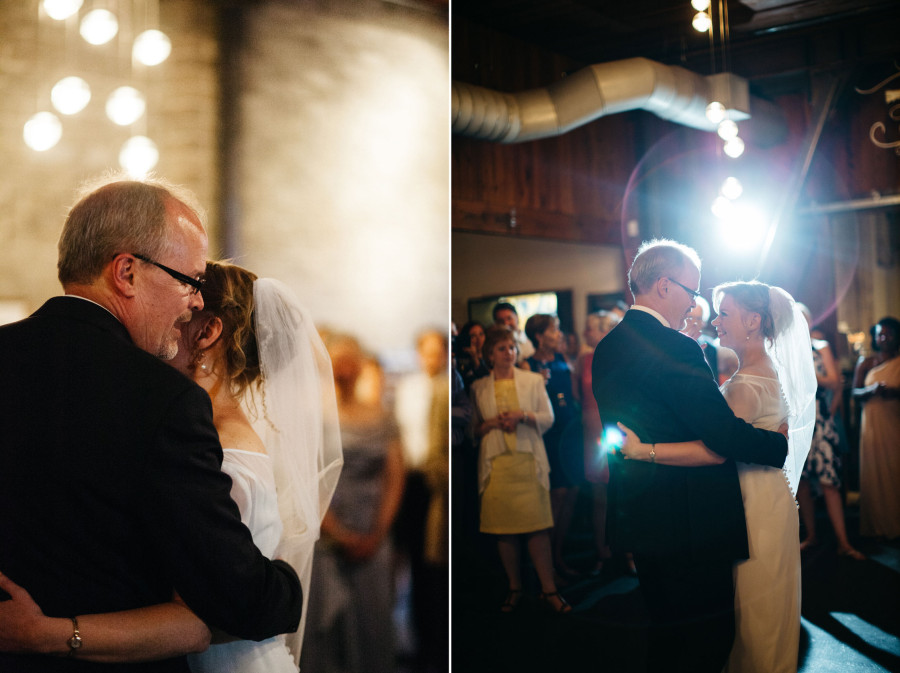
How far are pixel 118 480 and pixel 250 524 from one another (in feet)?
1.97

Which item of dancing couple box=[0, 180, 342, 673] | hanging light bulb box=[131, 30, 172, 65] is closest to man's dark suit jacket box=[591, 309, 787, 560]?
dancing couple box=[0, 180, 342, 673]

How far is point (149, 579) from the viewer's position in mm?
1145

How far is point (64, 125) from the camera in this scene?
71.0 inches

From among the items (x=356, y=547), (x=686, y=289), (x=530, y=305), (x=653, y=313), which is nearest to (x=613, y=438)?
(x=653, y=313)

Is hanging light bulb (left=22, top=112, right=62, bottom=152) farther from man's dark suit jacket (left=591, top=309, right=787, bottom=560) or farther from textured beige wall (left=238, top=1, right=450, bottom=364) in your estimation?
man's dark suit jacket (left=591, top=309, right=787, bottom=560)

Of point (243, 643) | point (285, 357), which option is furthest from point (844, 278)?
point (243, 643)

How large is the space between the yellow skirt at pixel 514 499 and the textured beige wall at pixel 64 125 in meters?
2.48

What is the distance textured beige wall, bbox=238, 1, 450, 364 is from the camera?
209cm

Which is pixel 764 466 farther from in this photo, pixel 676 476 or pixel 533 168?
pixel 533 168

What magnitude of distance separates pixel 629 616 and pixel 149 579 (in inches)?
123

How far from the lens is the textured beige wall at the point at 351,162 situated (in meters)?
2.09

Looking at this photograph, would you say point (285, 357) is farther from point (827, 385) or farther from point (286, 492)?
point (827, 385)

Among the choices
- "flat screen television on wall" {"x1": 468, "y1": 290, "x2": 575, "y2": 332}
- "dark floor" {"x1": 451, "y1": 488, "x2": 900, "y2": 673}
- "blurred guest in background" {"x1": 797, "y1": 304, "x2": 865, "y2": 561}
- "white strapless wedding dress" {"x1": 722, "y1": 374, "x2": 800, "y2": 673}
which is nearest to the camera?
"white strapless wedding dress" {"x1": 722, "y1": 374, "x2": 800, "y2": 673}

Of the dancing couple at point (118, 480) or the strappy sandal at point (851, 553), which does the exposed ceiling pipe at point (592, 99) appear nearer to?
the strappy sandal at point (851, 553)
